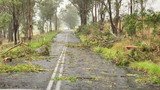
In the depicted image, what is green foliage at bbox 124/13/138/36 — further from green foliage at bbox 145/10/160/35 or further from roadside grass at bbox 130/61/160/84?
roadside grass at bbox 130/61/160/84

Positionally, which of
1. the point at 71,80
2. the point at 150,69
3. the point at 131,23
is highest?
the point at 131,23

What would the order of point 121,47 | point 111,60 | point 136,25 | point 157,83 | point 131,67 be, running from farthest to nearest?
point 136,25
point 121,47
point 111,60
point 131,67
point 157,83

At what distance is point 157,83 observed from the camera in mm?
13445

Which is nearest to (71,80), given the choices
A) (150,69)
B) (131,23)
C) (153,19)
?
(150,69)

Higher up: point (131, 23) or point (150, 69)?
point (131, 23)

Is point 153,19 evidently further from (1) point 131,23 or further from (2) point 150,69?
(2) point 150,69

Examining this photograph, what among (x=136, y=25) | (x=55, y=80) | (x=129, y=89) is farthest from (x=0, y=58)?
(x=136, y=25)

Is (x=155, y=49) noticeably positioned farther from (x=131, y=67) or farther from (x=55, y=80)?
(x=55, y=80)

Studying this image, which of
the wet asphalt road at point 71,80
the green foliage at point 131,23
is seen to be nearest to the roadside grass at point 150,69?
the wet asphalt road at point 71,80

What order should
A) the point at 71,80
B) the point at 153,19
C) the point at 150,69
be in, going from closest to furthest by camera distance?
the point at 71,80 < the point at 150,69 < the point at 153,19

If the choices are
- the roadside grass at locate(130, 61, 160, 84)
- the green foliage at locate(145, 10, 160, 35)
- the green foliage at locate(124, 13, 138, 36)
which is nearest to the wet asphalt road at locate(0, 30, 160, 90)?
the roadside grass at locate(130, 61, 160, 84)

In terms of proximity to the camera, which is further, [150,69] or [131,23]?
[131,23]

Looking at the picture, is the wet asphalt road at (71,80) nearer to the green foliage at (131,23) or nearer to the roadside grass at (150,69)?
the roadside grass at (150,69)

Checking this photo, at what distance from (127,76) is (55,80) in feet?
11.0
